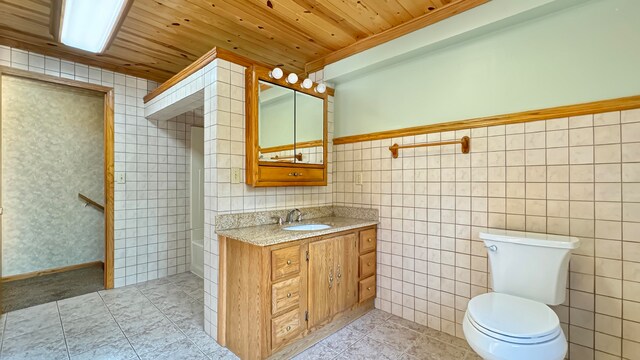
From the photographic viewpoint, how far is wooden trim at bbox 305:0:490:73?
6.23 feet

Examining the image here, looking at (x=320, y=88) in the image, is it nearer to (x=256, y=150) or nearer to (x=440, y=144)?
(x=256, y=150)

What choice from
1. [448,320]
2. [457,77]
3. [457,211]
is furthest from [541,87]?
[448,320]

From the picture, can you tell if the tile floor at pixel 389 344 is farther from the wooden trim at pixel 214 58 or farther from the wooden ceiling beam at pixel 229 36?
the wooden ceiling beam at pixel 229 36

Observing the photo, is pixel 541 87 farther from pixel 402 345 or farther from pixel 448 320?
pixel 402 345

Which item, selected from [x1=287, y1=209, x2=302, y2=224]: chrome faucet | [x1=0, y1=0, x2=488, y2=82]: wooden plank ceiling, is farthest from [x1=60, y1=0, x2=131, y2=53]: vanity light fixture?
[x1=287, y1=209, x2=302, y2=224]: chrome faucet

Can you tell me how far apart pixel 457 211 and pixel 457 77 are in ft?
3.19

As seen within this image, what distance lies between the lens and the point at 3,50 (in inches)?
Answer: 95.8

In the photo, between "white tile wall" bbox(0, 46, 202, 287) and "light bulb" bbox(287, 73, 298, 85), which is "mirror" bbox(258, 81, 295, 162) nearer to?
"light bulb" bbox(287, 73, 298, 85)

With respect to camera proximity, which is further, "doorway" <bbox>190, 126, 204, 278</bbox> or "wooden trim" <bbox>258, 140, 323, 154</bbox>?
"doorway" <bbox>190, 126, 204, 278</bbox>

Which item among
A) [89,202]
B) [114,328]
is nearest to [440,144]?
[114,328]

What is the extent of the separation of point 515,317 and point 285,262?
122 cm

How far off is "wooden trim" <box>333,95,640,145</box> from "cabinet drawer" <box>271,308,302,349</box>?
5.13 feet

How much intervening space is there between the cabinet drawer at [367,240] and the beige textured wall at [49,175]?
3189mm

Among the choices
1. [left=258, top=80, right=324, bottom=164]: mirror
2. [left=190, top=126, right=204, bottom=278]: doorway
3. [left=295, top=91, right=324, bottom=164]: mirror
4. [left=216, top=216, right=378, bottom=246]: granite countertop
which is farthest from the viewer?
[left=190, top=126, right=204, bottom=278]: doorway
